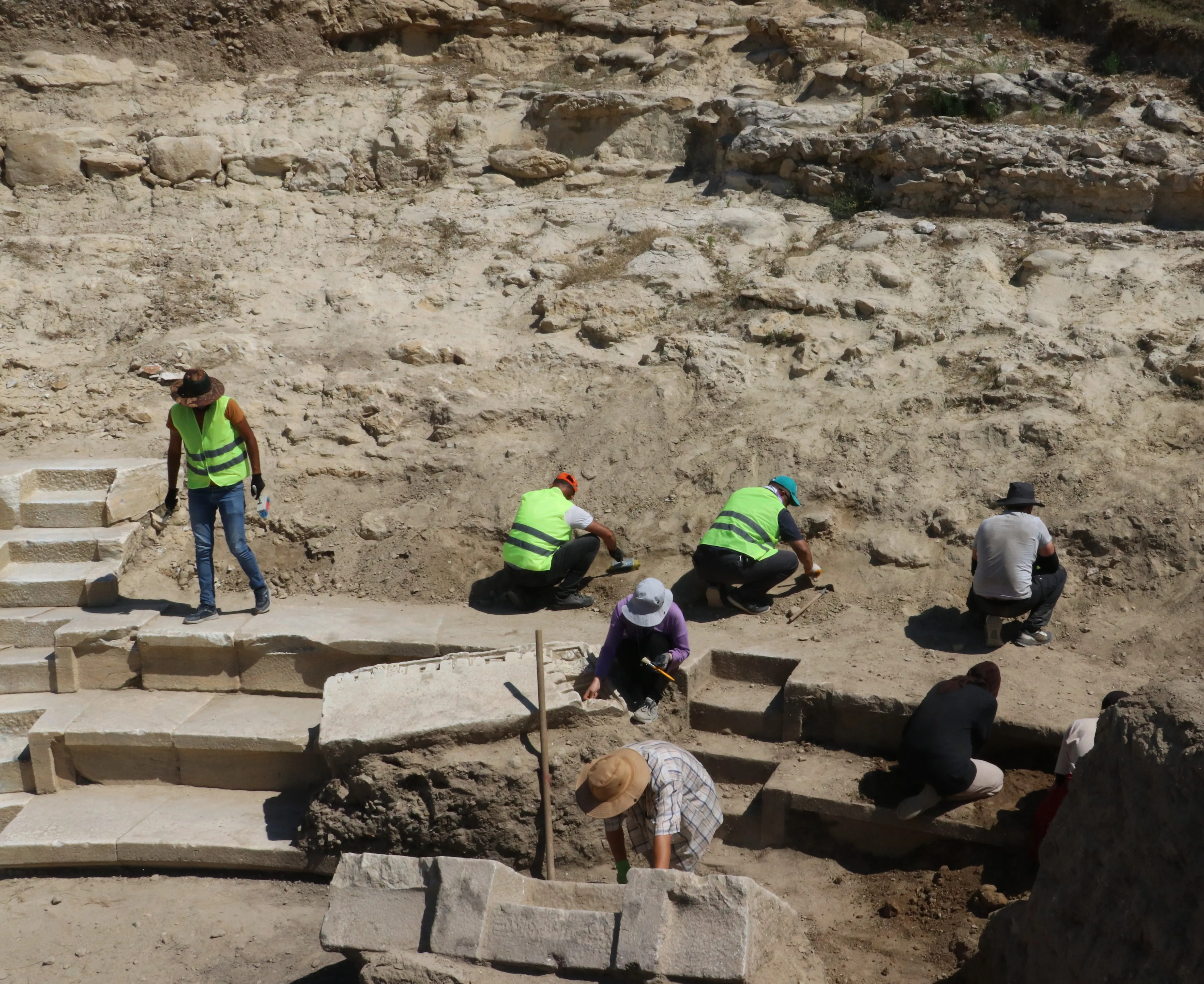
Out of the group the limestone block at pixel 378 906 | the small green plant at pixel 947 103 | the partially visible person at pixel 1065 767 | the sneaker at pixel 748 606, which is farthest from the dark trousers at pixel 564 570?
the small green plant at pixel 947 103

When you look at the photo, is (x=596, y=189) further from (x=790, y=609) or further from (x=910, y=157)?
(x=790, y=609)

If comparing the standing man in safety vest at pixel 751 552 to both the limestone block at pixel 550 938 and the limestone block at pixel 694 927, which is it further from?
the limestone block at pixel 550 938

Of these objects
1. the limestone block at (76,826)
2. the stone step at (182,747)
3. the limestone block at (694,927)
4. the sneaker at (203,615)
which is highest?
the limestone block at (694,927)

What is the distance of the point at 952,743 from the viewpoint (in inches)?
192

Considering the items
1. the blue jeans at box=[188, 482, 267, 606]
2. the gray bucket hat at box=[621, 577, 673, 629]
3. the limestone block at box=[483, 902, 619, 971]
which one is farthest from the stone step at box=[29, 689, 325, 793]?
the limestone block at box=[483, 902, 619, 971]

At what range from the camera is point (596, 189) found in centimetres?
1075

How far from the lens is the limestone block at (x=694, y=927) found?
3.66 m

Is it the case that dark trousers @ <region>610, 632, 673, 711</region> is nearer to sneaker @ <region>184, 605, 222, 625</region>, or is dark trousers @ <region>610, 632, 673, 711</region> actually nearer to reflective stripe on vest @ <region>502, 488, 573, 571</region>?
reflective stripe on vest @ <region>502, 488, 573, 571</region>

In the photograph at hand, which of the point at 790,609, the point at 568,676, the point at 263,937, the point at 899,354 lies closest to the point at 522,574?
the point at 568,676

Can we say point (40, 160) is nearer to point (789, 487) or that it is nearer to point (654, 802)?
point (789, 487)

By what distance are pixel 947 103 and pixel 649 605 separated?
7.12 metres

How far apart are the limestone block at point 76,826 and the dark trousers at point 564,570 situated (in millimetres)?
2585

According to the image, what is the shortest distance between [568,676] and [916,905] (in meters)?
2.15

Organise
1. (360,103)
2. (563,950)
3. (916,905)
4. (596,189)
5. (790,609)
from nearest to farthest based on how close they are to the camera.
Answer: (563,950) → (916,905) → (790,609) → (596,189) → (360,103)
